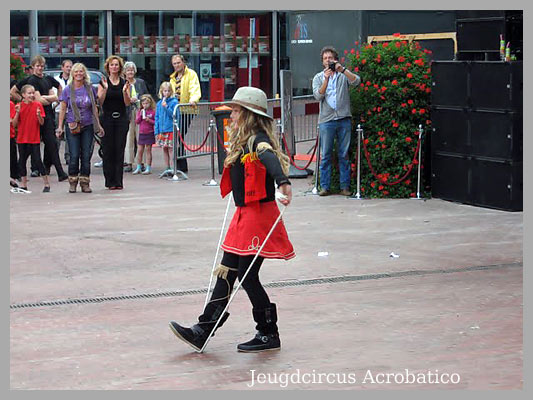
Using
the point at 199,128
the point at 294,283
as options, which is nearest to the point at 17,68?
the point at 199,128

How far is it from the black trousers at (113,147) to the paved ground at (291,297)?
1.40 m

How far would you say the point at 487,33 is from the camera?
575 inches

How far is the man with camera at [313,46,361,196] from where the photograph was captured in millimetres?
14930

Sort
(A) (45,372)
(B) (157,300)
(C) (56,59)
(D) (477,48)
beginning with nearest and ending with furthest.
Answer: (A) (45,372)
(B) (157,300)
(D) (477,48)
(C) (56,59)

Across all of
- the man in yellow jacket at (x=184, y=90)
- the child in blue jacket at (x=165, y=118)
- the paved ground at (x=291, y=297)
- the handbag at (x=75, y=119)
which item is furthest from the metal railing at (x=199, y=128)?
the paved ground at (x=291, y=297)

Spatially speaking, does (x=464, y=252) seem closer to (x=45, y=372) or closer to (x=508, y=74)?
(x=508, y=74)

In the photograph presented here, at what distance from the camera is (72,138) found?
15.9 meters

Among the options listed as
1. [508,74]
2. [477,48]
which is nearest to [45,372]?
[508,74]

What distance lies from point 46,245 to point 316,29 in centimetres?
1129

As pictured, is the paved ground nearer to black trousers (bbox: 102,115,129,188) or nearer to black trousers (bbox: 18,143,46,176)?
A: black trousers (bbox: 102,115,129,188)

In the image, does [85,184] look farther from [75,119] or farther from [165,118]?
[165,118]

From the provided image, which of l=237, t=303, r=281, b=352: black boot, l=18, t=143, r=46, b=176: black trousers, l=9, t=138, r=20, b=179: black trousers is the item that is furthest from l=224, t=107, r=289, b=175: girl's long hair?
l=9, t=138, r=20, b=179: black trousers

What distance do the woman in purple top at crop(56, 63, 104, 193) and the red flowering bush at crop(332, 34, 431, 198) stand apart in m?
3.95

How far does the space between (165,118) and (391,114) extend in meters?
4.73
